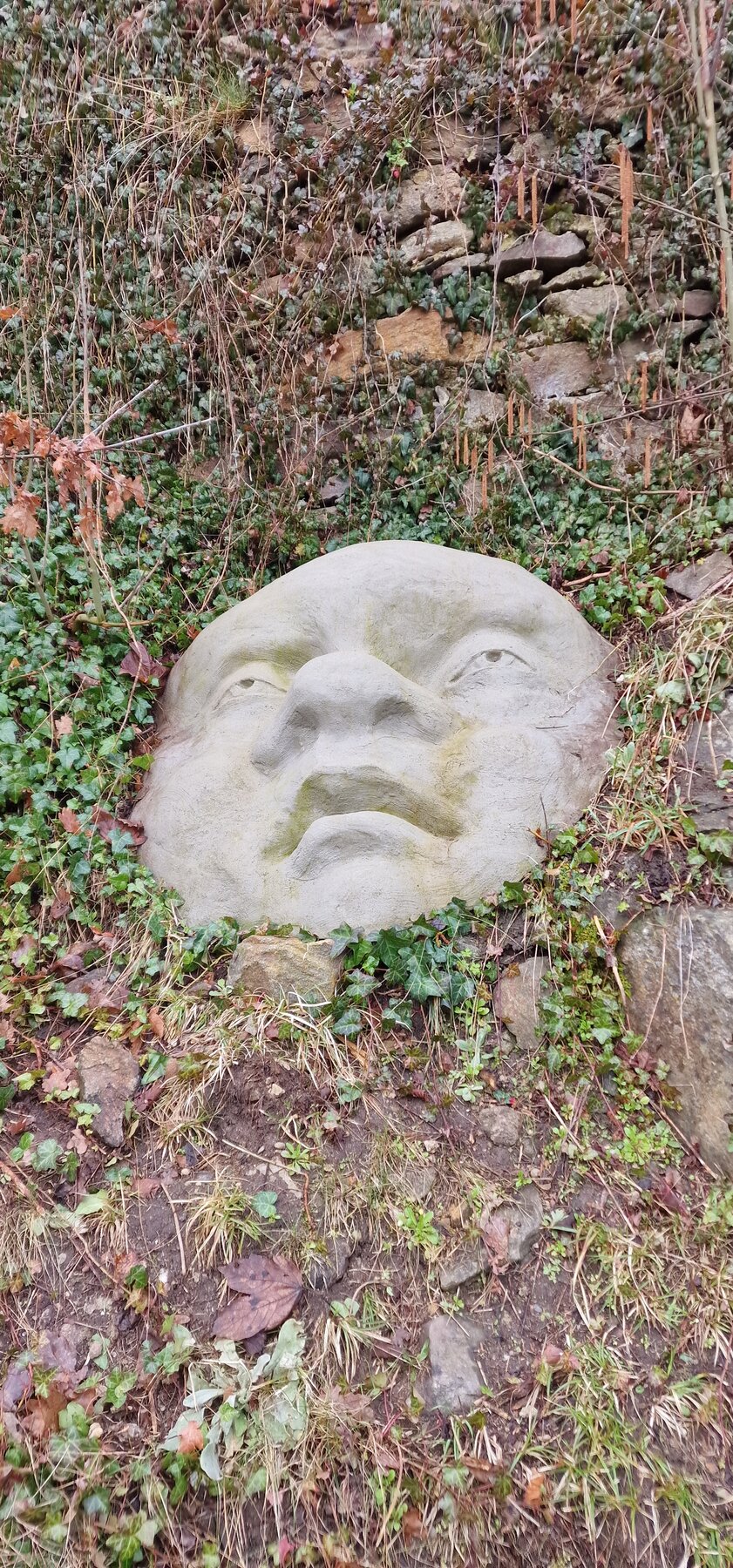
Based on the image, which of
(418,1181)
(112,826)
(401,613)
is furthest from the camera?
(112,826)

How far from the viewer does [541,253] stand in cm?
422

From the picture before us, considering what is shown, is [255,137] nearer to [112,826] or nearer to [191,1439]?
[112,826]

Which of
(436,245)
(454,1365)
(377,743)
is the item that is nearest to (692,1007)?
(454,1365)

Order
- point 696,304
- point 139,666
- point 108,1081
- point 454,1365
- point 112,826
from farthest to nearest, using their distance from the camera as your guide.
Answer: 1. point 696,304
2. point 139,666
3. point 112,826
4. point 108,1081
5. point 454,1365

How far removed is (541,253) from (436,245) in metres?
0.55

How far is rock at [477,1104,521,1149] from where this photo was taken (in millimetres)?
2367

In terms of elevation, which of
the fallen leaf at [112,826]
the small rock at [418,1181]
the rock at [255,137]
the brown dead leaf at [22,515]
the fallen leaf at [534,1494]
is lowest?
the fallen leaf at [534,1494]

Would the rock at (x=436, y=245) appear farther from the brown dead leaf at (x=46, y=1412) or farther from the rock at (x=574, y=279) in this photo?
the brown dead leaf at (x=46, y=1412)

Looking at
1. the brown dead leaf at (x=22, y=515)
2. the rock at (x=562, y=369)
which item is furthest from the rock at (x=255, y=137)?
the brown dead leaf at (x=22, y=515)

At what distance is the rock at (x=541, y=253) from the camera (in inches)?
165

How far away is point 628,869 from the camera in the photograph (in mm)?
2783

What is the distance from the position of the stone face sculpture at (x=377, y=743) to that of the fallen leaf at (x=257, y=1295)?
3.15ft

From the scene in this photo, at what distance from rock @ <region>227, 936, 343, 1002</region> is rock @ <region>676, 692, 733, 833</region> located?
132cm

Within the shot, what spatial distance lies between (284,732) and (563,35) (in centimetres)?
403
